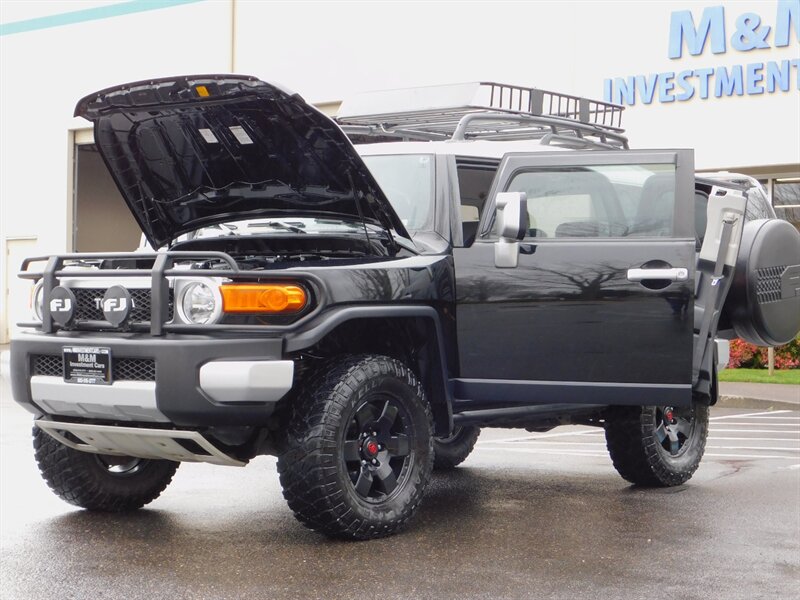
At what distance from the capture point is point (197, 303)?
591cm

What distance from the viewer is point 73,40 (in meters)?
27.9

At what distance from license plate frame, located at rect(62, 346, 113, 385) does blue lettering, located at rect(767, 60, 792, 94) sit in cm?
1445

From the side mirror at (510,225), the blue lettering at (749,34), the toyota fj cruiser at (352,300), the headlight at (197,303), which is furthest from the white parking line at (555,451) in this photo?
the blue lettering at (749,34)

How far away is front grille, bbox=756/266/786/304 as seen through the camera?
7.10 metres

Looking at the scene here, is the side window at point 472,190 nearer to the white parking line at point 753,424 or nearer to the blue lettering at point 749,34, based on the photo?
the white parking line at point 753,424

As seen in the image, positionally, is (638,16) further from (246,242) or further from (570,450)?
(246,242)

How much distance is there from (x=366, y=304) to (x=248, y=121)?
1132 millimetres

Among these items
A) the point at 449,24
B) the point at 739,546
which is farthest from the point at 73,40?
the point at 739,546

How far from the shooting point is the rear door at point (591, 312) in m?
6.45

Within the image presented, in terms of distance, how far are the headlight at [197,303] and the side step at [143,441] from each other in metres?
0.53

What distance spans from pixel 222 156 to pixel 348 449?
180cm

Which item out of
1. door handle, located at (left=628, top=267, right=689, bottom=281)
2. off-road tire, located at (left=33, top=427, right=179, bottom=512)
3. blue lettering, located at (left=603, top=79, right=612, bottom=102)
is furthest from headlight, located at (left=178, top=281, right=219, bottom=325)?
blue lettering, located at (left=603, top=79, right=612, bottom=102)

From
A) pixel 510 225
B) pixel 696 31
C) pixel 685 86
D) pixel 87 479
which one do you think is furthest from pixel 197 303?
pixel 696 31

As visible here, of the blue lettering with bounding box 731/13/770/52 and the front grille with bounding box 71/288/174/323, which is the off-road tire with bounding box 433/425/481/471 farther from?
the blue lettering with bounding box 731/13/770/52
